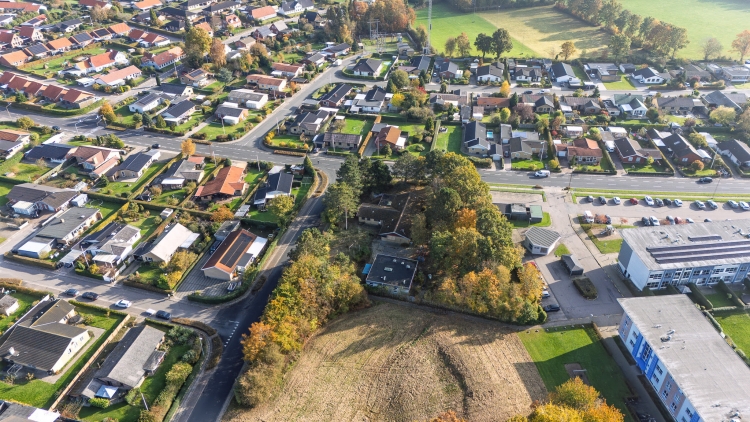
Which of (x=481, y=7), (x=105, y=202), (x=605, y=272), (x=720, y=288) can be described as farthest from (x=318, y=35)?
(x=720, y=288)

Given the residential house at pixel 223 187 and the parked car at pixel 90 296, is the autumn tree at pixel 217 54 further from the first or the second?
the parked car at pixel 90 296

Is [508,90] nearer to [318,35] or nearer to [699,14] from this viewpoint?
[318,35]

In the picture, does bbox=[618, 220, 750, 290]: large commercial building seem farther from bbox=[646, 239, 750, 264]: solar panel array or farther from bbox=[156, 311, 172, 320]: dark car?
bbox=[156, 311, 172, 320]: dark car

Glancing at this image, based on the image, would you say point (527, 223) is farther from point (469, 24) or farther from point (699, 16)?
point (699, 16)

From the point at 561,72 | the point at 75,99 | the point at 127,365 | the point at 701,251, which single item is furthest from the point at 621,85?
the point at 75,99

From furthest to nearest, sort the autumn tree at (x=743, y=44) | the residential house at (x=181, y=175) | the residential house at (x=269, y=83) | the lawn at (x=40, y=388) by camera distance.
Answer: the autumn tree at (x=743, y=44), the residential house at (x=269, y=83), the residential house at (x=181, y=175), the lawn at (x=40, y=388)

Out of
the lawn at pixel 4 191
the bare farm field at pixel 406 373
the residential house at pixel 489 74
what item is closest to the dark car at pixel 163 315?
the bare farm field at pixel 406 373
